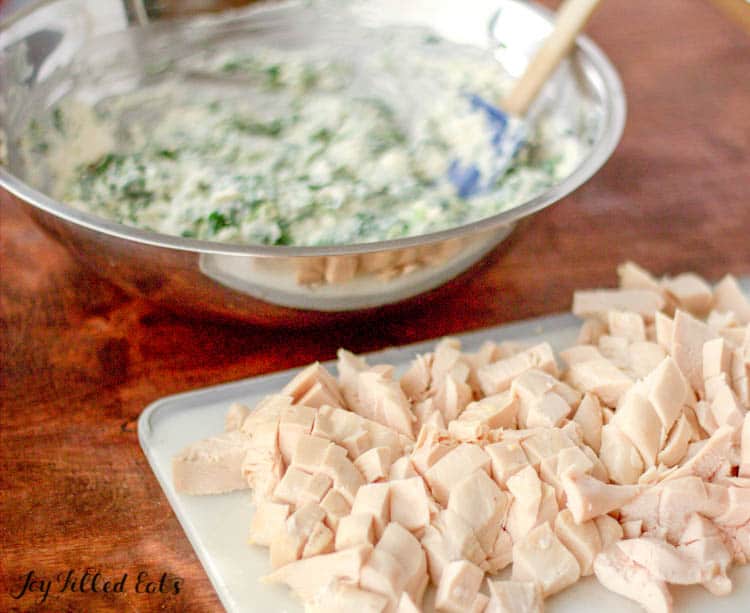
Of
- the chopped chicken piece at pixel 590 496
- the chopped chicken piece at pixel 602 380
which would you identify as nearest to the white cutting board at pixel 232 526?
the chopped chicken piece at pixel 590 496

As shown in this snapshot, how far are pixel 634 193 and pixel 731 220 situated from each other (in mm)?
269

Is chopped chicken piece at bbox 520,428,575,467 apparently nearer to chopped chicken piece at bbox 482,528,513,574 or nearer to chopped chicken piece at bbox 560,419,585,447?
chopped chicken piece at bbox 560,419,585,447

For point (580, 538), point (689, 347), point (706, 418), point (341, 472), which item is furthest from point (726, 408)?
point (341, 472)

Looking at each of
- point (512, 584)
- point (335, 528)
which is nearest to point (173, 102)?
point (335, 528)

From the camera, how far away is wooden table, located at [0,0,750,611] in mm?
1469

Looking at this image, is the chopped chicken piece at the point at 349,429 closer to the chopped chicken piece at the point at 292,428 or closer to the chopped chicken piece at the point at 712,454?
the chopped chicken piece at the point at 292,428

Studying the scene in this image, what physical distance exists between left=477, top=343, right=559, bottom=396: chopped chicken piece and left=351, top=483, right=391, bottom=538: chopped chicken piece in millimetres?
355

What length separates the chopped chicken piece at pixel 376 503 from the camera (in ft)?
4.33

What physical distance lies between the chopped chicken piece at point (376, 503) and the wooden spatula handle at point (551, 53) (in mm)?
1222

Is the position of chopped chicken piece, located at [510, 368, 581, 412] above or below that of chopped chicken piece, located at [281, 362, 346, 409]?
below

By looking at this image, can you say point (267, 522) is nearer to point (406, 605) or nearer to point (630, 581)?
point (406, 605)

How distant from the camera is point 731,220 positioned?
91.8 inches

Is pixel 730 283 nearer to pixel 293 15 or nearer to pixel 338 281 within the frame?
pixel 338 281

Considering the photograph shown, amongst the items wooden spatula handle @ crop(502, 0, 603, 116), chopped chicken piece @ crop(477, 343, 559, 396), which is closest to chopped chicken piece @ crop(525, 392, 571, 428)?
chopped chicken piece @ crop(477, 343, 559, 396)
